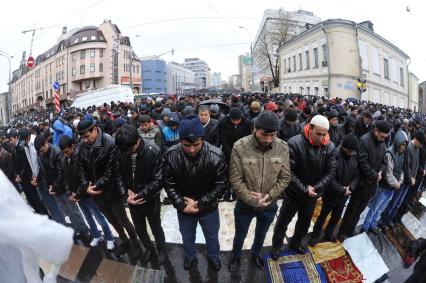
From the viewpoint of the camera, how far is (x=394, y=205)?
4.65m

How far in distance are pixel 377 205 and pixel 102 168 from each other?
4.19m

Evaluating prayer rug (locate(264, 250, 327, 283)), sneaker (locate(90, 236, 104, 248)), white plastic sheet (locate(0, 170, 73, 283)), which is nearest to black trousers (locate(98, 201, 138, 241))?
sneaker (locate(90, 236, 104, 248))

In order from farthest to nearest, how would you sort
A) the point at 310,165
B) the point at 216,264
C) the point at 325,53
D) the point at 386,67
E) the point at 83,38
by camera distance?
1. the point at 83,38
2. the point at 386,67
3. the point at 325,53
4. the point at 216,264
5. the point at 310,165

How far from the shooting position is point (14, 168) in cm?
511

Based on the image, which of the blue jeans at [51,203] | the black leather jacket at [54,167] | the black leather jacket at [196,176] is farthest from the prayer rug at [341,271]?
the blue jeans at [51,203]

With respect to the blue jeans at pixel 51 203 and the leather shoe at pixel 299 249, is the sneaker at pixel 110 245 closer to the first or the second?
the blue jeans at pixel 51 203

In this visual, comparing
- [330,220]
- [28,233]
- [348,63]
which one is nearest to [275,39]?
[348,63]

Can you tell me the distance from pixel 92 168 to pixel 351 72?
91.1ft

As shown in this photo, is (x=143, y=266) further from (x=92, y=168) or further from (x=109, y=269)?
(x=92, y=168)

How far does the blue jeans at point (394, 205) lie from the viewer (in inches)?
181

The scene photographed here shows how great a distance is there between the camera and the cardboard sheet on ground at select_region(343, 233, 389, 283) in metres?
→ 3.61

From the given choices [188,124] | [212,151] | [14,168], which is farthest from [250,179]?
[14,168]

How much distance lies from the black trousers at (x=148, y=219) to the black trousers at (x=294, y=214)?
162 cm

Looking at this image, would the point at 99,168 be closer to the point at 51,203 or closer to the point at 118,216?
the point at 118,216
